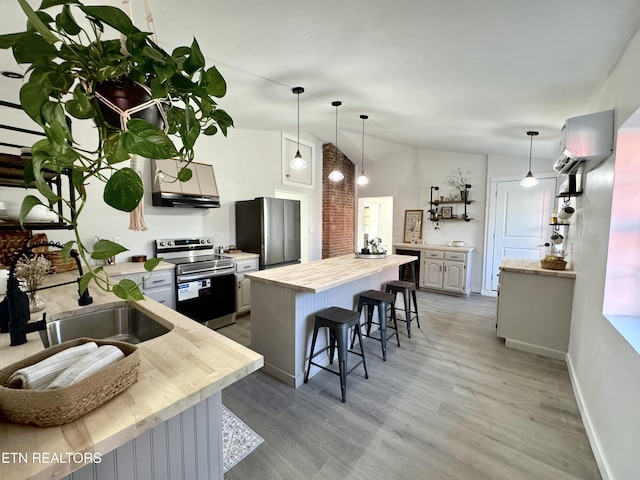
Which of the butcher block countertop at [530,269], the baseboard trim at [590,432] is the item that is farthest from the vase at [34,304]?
the butcher block countertop at [530,269]

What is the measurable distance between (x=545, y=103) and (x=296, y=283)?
8.85 feet

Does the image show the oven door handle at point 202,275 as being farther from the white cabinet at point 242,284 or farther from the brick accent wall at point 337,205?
the brick accent wall at point 337,205

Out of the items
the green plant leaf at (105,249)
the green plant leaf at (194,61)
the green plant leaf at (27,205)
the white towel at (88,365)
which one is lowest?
the white towel at (88,365)

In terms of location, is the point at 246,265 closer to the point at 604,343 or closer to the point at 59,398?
the point at 59,398

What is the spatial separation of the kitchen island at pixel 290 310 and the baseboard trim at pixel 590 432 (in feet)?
5.94

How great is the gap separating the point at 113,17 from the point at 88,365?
2.84 feet

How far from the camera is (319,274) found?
2609mm

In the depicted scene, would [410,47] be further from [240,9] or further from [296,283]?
[296,283]

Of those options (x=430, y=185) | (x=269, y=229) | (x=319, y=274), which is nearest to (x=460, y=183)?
(x=430, y=185)

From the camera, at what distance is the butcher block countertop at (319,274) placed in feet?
7.34

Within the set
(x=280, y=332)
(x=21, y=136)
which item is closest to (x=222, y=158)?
(x=21, y=136)

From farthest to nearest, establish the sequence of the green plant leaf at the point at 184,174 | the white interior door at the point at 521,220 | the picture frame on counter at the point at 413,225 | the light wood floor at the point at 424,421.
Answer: the picture frame on counter at the point at 413,225, the white interior door at the point at 521,220, the light wood floor at the point at 424,421, the green plant leaf at the point at 184,174

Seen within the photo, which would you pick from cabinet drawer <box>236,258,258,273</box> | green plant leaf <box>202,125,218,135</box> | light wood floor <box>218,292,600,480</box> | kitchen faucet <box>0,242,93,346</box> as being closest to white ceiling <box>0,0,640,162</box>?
green plant leaf <box>202,125,218,135</box>

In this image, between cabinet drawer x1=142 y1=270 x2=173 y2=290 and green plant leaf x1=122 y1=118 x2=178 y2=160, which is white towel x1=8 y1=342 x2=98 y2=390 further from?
cabinet drawer x1=142 y1=270 x2=173 y2=290
